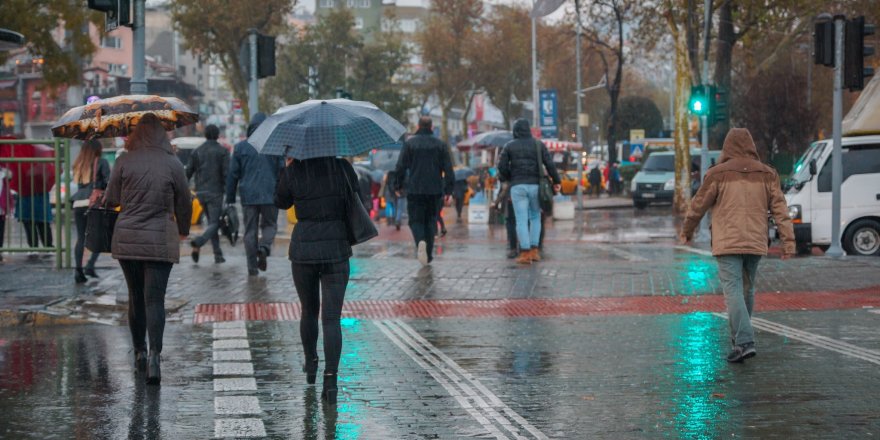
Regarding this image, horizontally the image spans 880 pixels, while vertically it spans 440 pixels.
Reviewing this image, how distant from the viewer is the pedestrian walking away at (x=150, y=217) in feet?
29.0

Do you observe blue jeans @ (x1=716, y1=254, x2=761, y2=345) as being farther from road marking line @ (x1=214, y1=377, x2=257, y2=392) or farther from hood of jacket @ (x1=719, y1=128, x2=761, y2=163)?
road marking line @ (x1=214, y1=377, x2=257, y2=392)

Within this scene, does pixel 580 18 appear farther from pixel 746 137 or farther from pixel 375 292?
pixel 746 137

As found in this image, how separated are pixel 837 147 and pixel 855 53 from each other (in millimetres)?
1329

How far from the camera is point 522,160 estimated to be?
1747 centimetres

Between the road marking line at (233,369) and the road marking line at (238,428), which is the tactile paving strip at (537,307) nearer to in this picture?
the road marking line at (233,369)

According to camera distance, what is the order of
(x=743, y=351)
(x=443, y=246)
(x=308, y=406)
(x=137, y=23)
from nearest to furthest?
(x=308, y=406)
(x=743, y=351)
(x=137, y=23)
(x=443, y=246)

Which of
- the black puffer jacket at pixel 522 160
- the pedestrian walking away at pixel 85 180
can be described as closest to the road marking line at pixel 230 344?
the pedestrian walking away at pixel 85 180

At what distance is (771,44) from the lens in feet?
178

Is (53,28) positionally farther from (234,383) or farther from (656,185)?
(234,383)

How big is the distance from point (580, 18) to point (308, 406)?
48.2 m

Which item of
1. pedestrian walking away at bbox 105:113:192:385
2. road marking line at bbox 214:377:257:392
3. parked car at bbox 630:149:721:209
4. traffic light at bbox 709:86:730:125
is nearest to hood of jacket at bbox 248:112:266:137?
pedestrian walking away at bbox 105:113:192:385

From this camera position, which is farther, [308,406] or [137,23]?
[137,23]

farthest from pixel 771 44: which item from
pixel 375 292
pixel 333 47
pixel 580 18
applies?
pixel 375 292

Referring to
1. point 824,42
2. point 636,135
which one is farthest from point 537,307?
point 636,135
